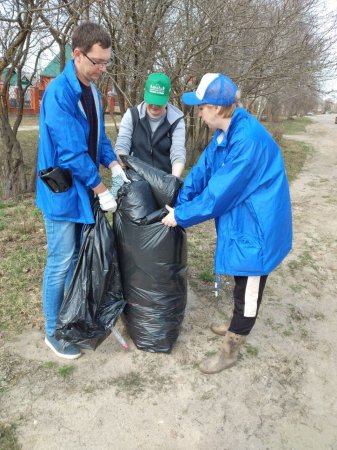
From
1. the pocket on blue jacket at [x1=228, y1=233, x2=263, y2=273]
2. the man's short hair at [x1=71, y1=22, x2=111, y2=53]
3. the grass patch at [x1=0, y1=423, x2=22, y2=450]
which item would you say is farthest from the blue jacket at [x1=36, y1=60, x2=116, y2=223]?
the grass patch at [x1=0, y1=423, x2=22, y2=450]

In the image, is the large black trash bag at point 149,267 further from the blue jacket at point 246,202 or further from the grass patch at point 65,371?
the grass patch at point 65,371

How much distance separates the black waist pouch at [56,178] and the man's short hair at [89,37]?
0.56 metres

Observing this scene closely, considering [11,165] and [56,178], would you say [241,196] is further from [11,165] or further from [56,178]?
[11,165]

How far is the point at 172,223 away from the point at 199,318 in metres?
0.98

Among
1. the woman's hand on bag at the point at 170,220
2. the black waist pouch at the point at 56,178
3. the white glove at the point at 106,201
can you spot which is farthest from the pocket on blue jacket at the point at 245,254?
the black waist pouch at the point at 56,178

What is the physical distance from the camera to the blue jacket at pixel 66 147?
1.71m

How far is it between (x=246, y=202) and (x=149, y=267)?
2.16 ft

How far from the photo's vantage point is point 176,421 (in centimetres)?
187

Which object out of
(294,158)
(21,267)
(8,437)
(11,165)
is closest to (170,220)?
(8,437)

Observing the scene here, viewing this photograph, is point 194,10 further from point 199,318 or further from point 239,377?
point 239,377

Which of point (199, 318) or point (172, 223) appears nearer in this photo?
point (172, 223)

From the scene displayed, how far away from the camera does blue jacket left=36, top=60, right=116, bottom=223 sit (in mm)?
1715

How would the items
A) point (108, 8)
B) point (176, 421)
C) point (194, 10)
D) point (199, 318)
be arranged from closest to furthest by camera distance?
point (176, 421), point (199, 318), point (108, 8), point (194, 10)

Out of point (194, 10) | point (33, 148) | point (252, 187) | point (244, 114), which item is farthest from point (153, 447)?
point (33, 148)
